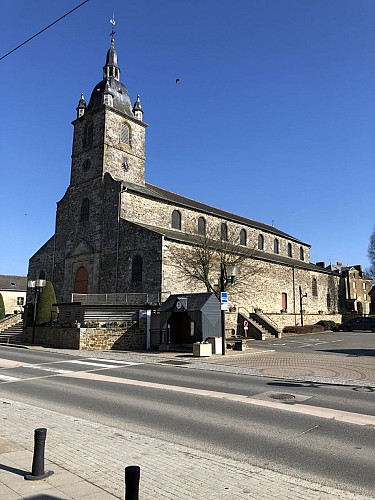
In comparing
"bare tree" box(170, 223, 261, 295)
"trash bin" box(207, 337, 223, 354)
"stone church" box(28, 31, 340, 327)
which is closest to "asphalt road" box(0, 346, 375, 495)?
"trash bin" box(207, 337, 223, 354)

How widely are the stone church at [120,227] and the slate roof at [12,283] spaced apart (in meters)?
21.8

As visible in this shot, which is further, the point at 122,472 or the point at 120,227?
the point at 120,227

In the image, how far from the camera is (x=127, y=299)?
97.1 feet

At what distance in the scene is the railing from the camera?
29250 millimetres

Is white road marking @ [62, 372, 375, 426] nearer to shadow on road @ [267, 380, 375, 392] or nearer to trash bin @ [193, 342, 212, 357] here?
shadow on road @ [267, 380, 375, 392]

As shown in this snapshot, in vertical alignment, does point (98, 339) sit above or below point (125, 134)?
below

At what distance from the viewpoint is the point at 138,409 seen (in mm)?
9039

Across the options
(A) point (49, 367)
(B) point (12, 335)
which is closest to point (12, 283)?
(B) point (12, 335)

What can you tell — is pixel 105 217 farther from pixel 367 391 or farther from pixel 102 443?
pixel 102 443

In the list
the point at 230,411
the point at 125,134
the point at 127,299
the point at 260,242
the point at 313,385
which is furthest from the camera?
the point at 260,242

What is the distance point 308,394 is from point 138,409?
462 centimetres

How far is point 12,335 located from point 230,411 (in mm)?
27026

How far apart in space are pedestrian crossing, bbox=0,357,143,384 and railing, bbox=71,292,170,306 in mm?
9719

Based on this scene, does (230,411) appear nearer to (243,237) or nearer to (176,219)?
(176,219)
